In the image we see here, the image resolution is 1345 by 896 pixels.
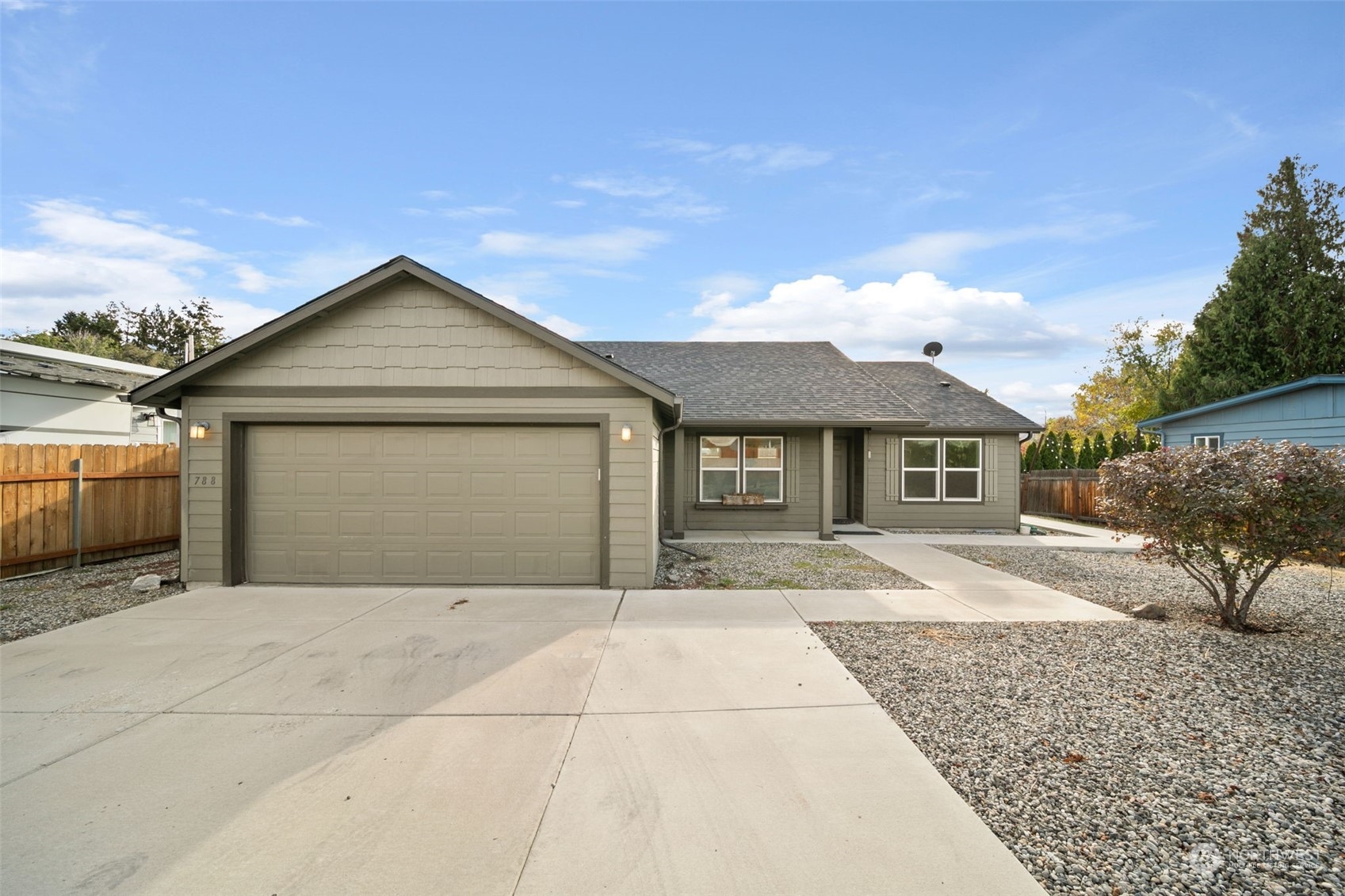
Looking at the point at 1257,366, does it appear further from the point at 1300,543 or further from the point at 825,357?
the point at 1300,543

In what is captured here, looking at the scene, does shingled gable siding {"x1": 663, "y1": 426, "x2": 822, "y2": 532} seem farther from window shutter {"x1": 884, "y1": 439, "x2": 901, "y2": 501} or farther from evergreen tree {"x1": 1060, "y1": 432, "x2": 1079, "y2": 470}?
evergreen tree {"x1": 1060, "y1": 432, "x2": 1079, "y2": 470}

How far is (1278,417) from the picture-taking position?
11.8m

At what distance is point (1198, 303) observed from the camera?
21.1 meters

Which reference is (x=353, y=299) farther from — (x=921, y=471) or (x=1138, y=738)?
(x=921, y=471)

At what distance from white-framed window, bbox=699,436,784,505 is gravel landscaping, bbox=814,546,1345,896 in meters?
7.34

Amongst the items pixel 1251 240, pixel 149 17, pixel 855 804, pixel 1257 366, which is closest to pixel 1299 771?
pixel 855 804

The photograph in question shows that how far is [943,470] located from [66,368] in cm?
1876

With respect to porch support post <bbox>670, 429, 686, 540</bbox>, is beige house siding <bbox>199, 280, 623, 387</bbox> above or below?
above

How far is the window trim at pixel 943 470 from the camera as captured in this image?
1368cm

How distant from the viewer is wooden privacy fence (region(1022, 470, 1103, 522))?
15.7m

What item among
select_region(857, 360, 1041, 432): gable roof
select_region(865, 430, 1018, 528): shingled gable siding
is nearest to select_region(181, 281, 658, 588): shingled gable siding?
select_region(865, 430, 1018, 528): shingled gable siding

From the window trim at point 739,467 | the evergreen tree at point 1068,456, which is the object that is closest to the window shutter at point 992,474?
the window trim at point 739,467

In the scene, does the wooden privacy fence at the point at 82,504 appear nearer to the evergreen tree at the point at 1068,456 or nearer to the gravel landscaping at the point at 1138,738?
the gravel landscaping at the point at 1138,738

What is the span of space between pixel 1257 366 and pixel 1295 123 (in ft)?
30.4
